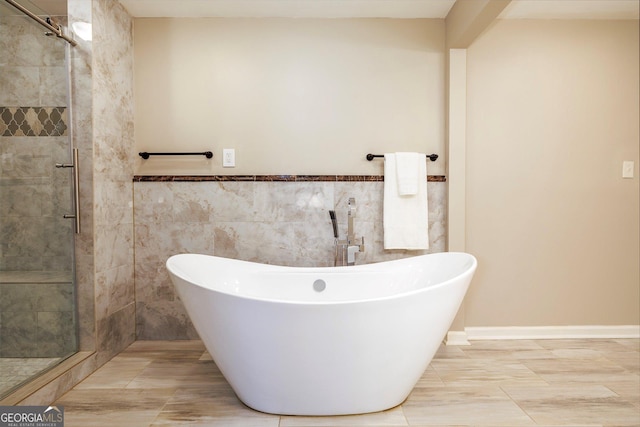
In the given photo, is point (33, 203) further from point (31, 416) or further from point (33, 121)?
point (31, 416)

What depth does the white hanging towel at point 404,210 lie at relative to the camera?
2453 millimetres

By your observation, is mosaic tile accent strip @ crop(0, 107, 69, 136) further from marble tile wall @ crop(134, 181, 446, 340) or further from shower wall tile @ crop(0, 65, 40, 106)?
marble tile wall @ crop(134, 181, 446, 340)

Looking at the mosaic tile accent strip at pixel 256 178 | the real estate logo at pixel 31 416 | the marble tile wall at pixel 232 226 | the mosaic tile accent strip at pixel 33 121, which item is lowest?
the real estate logo at pixel 31 416

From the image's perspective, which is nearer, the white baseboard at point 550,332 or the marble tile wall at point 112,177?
the marble tile wall at point 112,177

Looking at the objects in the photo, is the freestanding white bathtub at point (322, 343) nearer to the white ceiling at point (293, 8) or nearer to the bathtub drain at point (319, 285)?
the bathtub drain at point (319, 285)

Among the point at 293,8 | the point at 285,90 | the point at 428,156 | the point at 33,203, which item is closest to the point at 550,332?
the point at 428,156

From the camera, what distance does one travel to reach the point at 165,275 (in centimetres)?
251

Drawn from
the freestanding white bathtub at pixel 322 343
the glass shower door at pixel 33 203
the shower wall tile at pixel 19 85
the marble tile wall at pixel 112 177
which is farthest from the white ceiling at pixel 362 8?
the freestanding white bathtub at pixel 322 343

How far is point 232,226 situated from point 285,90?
954 mm

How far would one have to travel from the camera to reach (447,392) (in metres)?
1.81

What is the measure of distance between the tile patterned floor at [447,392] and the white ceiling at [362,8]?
2.11 meters

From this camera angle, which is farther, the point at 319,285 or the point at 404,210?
the point at 404,210

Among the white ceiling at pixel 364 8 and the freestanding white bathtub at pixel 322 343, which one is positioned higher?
the white ceiling at pixel 364 8

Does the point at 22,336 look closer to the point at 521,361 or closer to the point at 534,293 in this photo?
the point at 521,361
